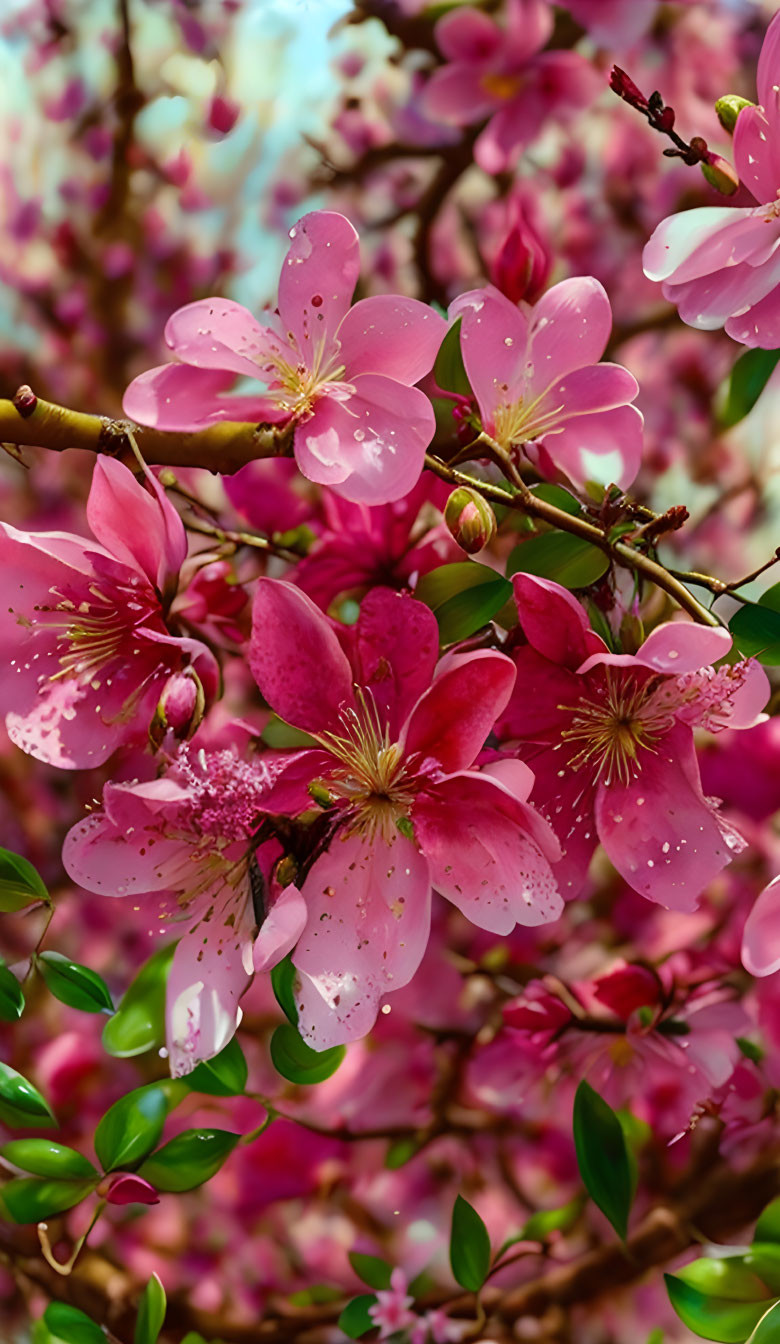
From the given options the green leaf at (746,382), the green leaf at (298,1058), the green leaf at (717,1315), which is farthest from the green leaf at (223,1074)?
the green leaf at (746,382)

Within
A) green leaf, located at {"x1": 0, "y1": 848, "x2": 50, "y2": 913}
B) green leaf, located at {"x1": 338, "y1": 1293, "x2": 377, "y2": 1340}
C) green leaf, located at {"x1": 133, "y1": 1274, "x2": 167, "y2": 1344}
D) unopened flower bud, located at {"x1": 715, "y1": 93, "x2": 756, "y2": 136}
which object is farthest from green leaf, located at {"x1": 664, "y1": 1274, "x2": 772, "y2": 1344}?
unopened flower bud, located at {"x1": 715, "y1": 93, "x2": 756, "y2": 136}

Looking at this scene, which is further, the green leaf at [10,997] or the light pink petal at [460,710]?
the green leaf at [10,997]

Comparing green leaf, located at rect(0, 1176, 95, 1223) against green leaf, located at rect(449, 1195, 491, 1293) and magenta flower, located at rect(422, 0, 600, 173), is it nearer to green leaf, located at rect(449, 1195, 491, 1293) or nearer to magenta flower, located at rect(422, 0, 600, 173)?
green leaf, located at rect(449, 1195, 491, 1293)

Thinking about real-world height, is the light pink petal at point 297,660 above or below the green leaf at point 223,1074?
above

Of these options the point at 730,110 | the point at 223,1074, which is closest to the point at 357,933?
the point at 223,1074

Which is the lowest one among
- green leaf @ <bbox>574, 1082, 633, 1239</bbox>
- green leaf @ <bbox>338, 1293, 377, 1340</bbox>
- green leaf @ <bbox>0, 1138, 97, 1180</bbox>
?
green leaf @ <bbox>338, 1293, 377, 1340</bbox>

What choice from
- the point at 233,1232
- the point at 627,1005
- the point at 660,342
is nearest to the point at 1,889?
the point at 233,1232

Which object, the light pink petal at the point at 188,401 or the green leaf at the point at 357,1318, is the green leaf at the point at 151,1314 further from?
the light pink petal at the point at 188,401
